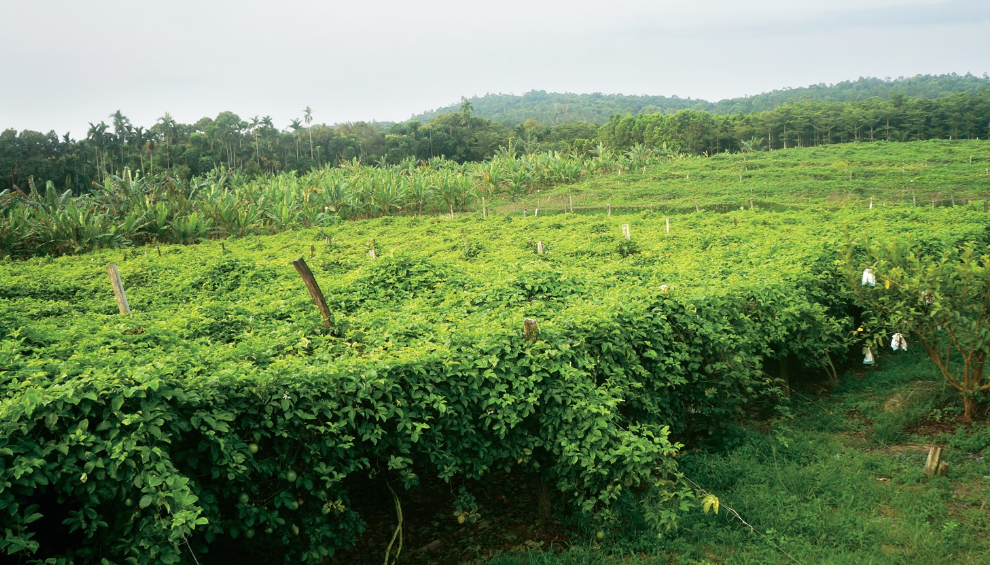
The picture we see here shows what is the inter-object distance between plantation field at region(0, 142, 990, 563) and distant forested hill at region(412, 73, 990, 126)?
4342 inches

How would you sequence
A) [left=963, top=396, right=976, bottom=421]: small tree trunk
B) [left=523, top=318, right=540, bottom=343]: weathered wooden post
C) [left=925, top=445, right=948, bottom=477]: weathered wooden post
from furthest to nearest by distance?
[left=963, top=396, right=976, bottom=421]: small tree trunk → [left=925, top=445, right=948, bottom=477]: weathered wooden post → [left=523, top=318, right=540, bottom=343]: weathered wooden post

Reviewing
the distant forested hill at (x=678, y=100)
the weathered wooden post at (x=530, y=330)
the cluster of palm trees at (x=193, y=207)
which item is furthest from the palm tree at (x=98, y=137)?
the distant forested hill at (x=678, y=100)

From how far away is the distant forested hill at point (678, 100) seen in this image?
132 m

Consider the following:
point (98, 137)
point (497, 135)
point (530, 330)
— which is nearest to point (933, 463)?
point (530, 330)

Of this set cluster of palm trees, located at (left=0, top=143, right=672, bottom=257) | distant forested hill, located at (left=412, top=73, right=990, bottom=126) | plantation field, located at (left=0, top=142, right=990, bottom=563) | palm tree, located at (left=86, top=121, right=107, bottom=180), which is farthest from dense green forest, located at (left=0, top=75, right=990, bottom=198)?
plantation field, located at (left=0, top=142, right=990, bottom=563)

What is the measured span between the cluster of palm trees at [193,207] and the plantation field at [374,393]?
7178 mm

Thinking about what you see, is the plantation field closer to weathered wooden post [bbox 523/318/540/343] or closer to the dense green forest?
weathered wooden post [bbox 523/318/540/343]

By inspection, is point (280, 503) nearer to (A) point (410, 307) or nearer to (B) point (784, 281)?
(A) point (410, 307)

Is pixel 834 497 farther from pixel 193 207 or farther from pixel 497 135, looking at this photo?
pixel 497 135

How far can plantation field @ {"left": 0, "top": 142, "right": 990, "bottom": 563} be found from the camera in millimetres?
4000

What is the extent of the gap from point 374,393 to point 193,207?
1964 centimetres

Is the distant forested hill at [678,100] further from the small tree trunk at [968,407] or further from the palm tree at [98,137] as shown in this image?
the small tree trunk at [968,407]

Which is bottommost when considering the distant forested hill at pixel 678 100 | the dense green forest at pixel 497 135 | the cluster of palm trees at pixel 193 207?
the cluster of palm trees at pixel 193 207

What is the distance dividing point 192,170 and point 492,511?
5825 centimetres
